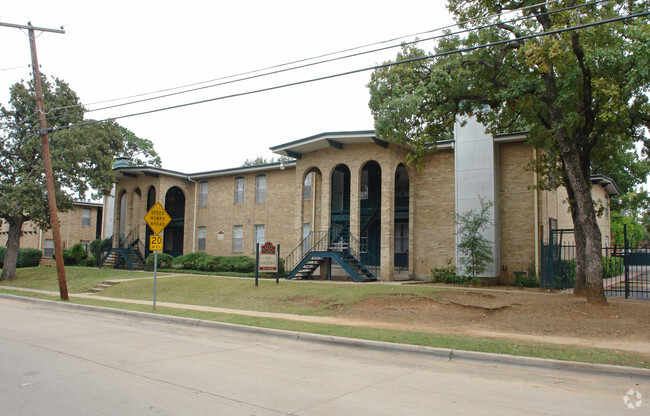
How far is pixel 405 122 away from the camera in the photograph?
624 inches

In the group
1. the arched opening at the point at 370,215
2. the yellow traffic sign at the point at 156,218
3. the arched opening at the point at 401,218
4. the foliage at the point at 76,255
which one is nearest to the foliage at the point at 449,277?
the arched opening at the point at 401,218

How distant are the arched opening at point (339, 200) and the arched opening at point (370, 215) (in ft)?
3.23

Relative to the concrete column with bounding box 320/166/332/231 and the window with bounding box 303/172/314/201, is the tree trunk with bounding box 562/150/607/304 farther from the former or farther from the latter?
the window with bounding box 303/172/314/201

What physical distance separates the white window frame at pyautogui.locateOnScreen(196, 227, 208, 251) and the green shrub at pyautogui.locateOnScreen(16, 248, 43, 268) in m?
17.2

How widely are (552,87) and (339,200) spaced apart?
14.6 metres

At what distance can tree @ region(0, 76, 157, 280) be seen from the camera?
2617cm

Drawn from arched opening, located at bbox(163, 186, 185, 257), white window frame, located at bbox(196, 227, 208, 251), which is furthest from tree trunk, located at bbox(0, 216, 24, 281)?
white window frame, located at bbox(196, 227, 208, 251)

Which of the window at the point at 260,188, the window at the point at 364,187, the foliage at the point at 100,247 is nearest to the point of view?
the window at the point at 364,187

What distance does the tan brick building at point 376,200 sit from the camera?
824 inches

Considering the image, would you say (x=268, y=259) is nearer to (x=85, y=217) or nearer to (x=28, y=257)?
(x=28, y=257)

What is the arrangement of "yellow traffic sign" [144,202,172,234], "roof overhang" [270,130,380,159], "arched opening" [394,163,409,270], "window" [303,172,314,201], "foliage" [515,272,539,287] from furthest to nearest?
"window" [303,172,314,201] < "arched opening" [394,163,409,270] < "roof overhang" [270,130,380,159] < "foliage" [515,272,539,287] < "yellow traffic sign" [144,202,172,234]

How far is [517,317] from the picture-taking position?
12.9m

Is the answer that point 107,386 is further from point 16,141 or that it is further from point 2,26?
point 16,141

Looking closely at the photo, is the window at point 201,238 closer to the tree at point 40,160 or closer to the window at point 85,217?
the tree at point 40,160
